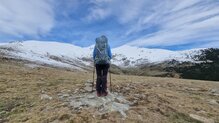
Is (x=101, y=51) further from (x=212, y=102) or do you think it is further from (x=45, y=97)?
(x=212, y=102)

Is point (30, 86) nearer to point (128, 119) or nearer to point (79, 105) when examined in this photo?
point (79, 105)

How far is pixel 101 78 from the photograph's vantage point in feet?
62.3

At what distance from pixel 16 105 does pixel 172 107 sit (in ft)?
29.5

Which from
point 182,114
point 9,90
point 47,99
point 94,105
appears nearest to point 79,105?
point 94,105

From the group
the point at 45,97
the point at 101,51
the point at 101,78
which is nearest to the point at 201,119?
the point at 101,78

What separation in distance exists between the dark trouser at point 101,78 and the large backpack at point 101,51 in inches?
15.1

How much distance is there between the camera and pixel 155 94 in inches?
808

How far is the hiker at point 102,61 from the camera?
61.4ft

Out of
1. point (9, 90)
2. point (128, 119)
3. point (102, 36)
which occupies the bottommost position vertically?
point (128, 119)

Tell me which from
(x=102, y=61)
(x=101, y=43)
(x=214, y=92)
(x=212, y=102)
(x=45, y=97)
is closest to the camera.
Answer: (x=102, y=61)

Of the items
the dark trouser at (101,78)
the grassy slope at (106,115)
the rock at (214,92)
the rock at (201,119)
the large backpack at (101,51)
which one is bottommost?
the rock at (201,119)

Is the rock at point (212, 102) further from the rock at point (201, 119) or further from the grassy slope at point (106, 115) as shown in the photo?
the rock at point (201, 119)

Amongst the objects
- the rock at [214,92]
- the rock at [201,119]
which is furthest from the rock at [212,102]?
the rock at [201,119]

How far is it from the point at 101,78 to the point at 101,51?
159 centimetres
